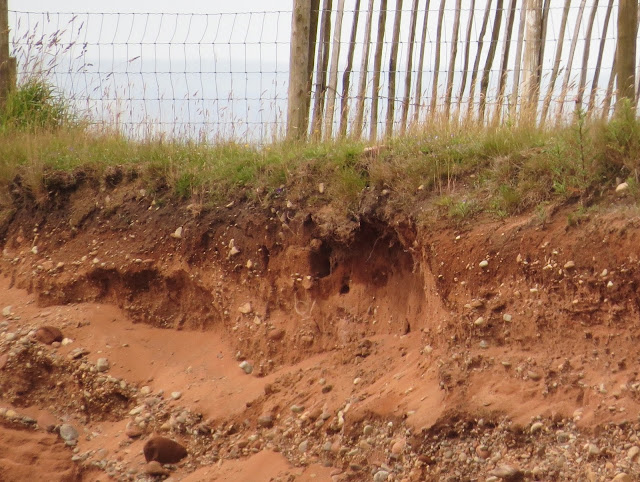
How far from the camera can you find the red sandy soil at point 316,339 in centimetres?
363

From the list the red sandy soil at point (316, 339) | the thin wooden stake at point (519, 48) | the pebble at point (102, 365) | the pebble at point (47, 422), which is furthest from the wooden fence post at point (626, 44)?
the pebble at point (47, 422)

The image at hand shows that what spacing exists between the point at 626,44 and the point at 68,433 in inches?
161

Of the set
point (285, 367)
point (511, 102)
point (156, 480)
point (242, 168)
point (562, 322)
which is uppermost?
point (511, 102)

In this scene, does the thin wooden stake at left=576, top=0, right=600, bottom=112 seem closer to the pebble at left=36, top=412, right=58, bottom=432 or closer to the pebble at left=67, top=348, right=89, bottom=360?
the pebble at left=67, top=348, right=89, bottom=360

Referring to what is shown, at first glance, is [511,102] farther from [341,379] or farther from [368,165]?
[341,379]

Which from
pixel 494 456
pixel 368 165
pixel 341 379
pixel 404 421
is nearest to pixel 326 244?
pixel 368 165

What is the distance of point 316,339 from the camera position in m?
4.75

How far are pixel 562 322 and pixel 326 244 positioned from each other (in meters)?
1.52

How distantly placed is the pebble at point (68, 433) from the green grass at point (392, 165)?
5.28 feet

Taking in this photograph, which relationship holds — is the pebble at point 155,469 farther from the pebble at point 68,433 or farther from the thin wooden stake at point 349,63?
the thin wooden stake at point 349,63

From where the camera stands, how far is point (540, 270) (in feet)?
12.7

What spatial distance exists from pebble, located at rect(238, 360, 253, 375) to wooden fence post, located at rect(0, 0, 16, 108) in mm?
3977

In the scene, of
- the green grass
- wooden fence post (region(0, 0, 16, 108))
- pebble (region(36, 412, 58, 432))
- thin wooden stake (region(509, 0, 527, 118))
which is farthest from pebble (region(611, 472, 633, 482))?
wooden fence post (region(0, 0, 16, 108))

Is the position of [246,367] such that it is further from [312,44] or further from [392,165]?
[312,44]
